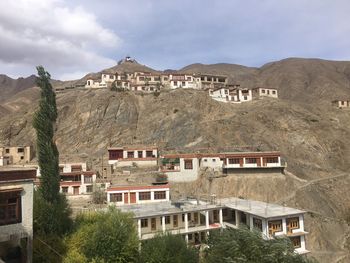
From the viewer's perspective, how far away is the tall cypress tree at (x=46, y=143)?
100 ft

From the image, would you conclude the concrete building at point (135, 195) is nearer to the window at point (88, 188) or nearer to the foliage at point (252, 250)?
the window at point (88, 188)

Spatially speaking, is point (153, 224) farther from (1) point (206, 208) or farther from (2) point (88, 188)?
(2) point (88, 188)

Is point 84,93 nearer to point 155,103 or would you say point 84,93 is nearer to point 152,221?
point 155,103

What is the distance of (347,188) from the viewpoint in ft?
228

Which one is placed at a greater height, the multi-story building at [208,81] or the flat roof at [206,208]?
the multi-story building at [208,81]

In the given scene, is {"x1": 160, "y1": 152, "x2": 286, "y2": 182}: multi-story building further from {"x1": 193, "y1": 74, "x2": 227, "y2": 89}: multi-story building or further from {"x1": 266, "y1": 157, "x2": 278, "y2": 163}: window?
{"x1": 193, "y1": 74, "x2": 227, "y2": 89}: multi-story building

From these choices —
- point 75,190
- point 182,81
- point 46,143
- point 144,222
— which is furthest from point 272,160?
point 182,81

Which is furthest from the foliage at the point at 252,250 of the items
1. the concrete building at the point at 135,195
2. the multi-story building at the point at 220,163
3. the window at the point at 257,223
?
the multi-story building at the point at 220,163

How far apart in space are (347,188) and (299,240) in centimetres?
3592

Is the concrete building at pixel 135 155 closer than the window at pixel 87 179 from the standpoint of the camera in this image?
No

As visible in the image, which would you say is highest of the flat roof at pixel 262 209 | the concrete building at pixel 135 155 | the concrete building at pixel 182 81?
the concrete building at pixel 182 81

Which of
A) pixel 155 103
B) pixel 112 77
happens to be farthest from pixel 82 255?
pixel 112 77

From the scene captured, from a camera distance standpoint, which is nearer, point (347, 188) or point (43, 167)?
point (43, 167)

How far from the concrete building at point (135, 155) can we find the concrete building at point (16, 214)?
45155mm
